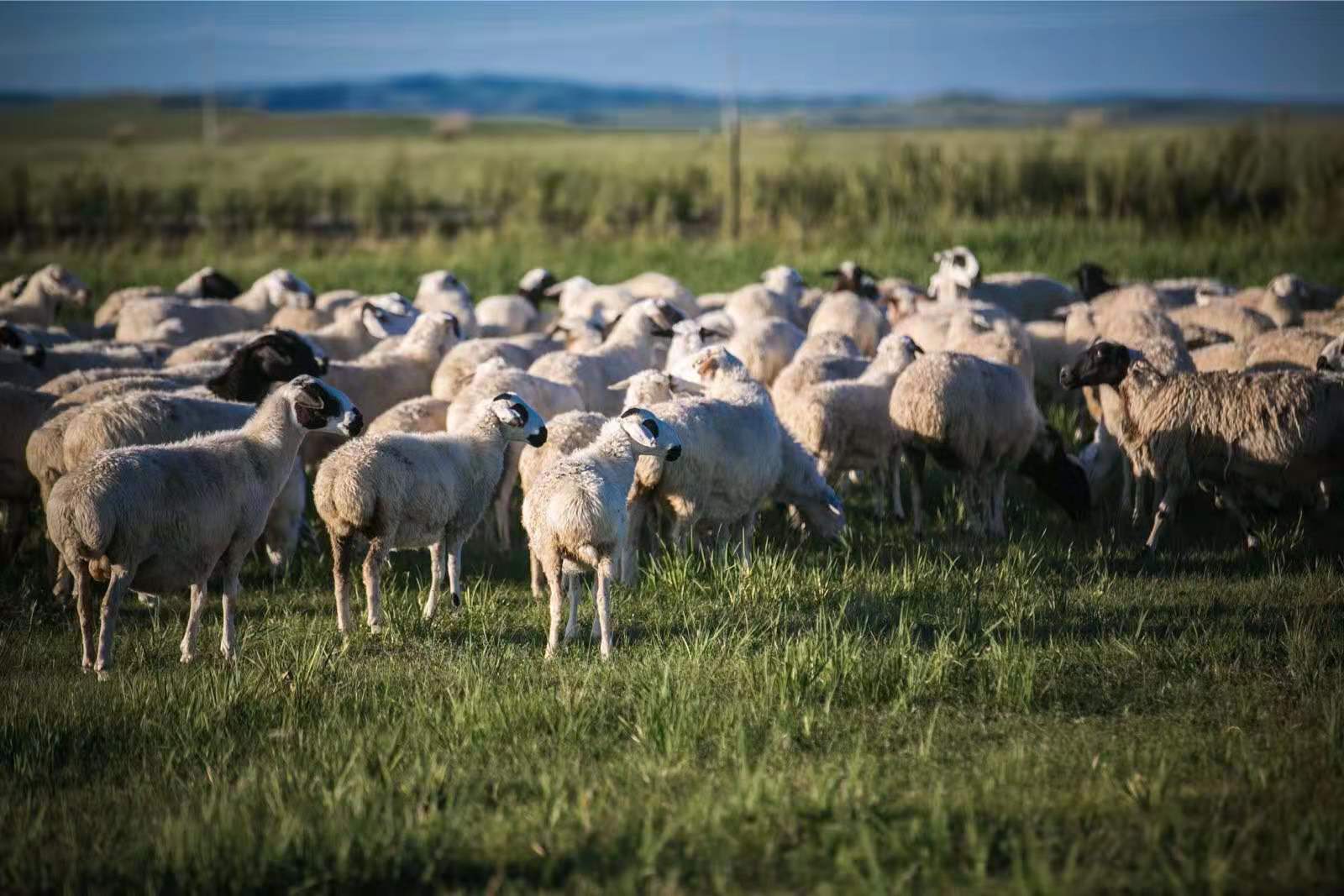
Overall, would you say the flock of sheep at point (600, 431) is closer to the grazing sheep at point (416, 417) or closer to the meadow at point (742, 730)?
the grazing sheep at point (416, 417)

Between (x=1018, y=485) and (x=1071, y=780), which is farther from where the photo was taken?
(x=1018, y=485)

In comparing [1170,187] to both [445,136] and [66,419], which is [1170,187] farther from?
[445,136]

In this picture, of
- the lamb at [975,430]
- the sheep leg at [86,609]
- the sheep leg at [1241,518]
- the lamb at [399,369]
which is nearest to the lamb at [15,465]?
the lamb at [399,369]

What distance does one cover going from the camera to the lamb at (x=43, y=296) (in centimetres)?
1769

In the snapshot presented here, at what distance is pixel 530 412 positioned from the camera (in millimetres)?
9242

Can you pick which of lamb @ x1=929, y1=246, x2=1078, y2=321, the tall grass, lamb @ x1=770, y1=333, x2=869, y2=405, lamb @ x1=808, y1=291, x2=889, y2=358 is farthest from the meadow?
the tall grass

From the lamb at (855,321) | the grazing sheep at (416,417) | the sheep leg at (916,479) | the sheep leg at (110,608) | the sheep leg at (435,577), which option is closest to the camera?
the sheep leg at (110,608)

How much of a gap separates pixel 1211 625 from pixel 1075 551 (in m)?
2.19

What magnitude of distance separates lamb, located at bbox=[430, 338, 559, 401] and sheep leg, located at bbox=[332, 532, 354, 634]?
2.98m

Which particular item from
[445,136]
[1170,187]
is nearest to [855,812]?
[1170,187]

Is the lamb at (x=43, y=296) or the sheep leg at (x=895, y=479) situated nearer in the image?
the sheep leg at (x=895, y=479)

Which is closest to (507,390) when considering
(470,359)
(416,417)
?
(416,417)

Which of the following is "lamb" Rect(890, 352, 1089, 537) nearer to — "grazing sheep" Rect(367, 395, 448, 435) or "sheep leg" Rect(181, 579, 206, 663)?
"grazing sheep" Rect(367, 395, 448, 435)

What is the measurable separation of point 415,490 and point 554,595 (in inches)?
51.0
